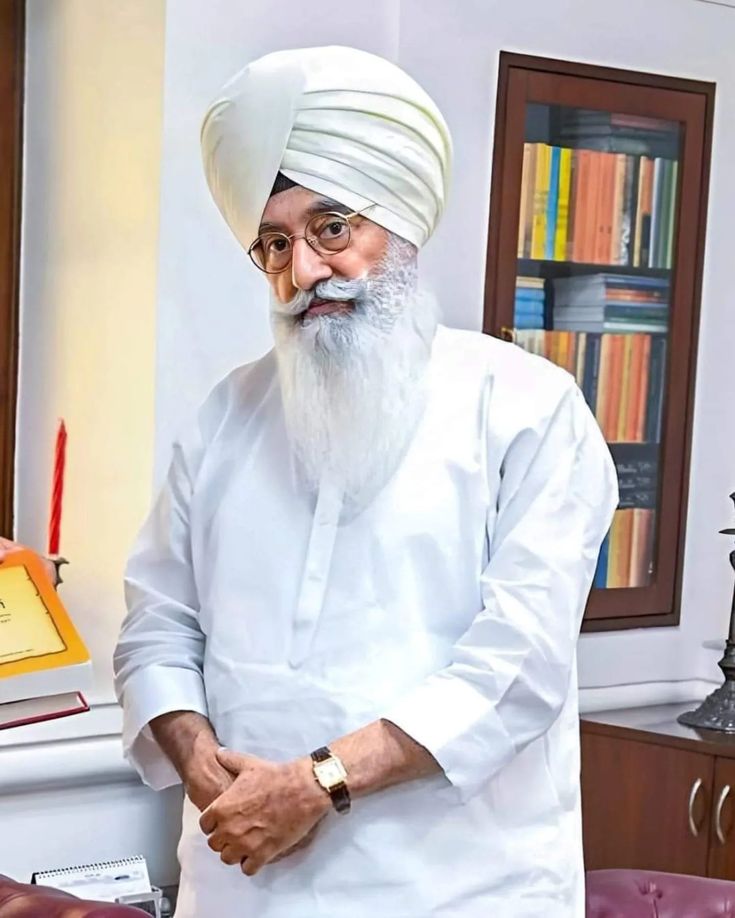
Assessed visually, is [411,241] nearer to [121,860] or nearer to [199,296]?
[199,296]

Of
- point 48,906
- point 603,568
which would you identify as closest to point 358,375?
point 48,906

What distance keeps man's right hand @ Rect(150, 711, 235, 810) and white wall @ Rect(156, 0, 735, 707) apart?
0.84 meters

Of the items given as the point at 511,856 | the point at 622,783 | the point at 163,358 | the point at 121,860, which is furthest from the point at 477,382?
the point at 622,783

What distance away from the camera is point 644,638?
11.1ft

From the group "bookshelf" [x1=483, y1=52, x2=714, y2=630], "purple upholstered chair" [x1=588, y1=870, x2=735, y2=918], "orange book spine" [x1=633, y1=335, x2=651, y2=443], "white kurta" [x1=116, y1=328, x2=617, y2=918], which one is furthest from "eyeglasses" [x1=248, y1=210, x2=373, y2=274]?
"orange book spine" [x1=633, y1=335, x2=651, y2=443]

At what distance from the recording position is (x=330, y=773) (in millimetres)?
1583

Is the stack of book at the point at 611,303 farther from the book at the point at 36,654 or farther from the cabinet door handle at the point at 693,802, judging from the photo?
the book at the point at 36,654

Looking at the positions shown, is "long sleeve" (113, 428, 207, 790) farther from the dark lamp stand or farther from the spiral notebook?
the dark lamp stand

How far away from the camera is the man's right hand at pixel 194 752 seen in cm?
167

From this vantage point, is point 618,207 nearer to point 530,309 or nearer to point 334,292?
point 530,309

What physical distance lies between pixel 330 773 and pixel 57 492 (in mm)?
1204

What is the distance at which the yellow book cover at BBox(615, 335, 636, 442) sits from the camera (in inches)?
130

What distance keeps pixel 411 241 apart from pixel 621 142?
1.62 m

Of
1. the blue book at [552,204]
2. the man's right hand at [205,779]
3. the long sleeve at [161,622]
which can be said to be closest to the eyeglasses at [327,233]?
the long sleeve at [161,622]
